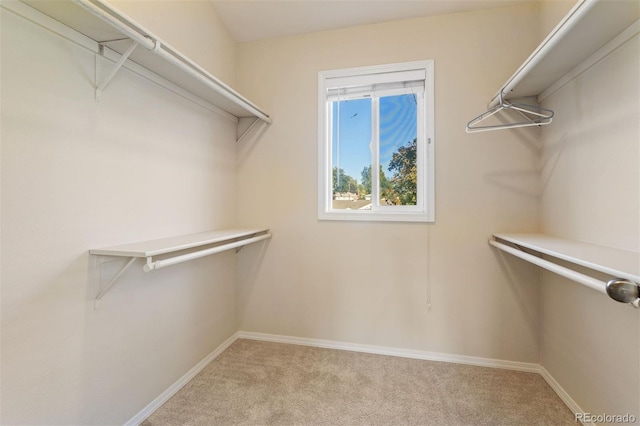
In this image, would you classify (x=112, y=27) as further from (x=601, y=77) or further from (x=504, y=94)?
(x=601, y=77)

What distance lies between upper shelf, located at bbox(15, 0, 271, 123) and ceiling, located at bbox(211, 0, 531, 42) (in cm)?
87

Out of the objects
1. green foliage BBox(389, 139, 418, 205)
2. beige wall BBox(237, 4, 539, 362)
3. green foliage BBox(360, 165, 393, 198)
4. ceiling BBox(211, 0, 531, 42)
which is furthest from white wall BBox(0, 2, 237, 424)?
green foliage BBox(389, 139, 418, 205)

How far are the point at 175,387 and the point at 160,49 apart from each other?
195 centimetres

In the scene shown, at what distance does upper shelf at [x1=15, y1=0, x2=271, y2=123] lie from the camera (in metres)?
1.04

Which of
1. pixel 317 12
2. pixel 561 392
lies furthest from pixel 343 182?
pixel 561 392

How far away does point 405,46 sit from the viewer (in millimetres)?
2166

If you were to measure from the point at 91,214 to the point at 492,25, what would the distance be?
110 inches

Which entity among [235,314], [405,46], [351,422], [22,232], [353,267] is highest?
[405,46]

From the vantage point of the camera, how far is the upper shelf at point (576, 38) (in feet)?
3.52

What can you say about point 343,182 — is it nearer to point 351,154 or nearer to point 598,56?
point 351,154

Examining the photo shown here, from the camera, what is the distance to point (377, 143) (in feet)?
7.71

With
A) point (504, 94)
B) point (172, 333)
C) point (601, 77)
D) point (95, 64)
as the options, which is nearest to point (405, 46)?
point (504, 94)

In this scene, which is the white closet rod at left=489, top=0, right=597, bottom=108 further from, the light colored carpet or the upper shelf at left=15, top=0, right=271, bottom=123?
the light colored carpet

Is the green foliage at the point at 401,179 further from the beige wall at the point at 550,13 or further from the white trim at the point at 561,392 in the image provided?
the white trim at the point at 561,392
